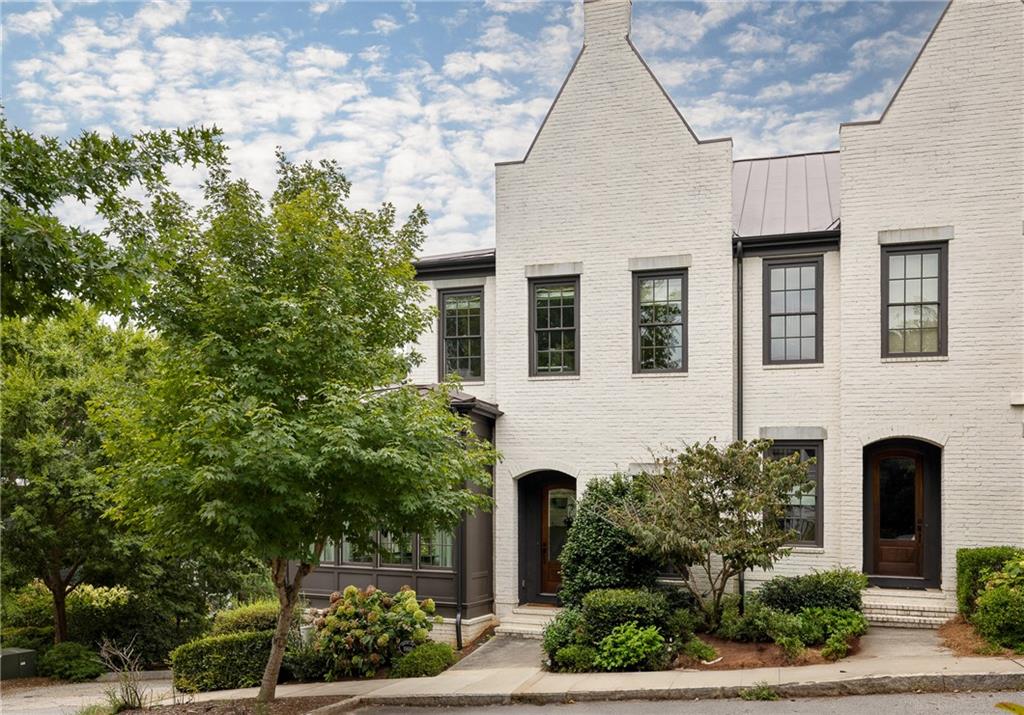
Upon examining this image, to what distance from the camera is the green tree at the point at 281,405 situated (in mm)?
10414

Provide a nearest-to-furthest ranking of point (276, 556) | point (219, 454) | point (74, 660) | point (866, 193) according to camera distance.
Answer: point (219, 454) < point (276, 556) < point (866, 193) < point (74, 660)

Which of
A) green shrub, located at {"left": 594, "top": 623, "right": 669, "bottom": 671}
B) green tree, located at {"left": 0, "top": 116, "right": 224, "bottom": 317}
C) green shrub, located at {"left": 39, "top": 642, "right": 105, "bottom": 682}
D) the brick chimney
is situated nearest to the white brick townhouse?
the brick chimney

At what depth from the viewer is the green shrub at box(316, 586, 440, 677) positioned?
14.2 m

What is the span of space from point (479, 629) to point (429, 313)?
627 centimetres

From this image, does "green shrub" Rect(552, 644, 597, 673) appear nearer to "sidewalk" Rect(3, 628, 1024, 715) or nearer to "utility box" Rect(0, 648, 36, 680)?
"sidewalk" Rect(3, 628, 1024, 715)

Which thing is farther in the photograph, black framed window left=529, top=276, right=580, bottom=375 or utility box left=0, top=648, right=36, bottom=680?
utility box left=0, top=648, right=36, bottom=680

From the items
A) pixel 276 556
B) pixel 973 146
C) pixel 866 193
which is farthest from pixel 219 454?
pixel 973 146

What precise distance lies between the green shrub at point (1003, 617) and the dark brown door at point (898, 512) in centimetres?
292

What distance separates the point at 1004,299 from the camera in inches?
583

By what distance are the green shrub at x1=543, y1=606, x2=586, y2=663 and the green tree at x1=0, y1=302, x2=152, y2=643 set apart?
9.23 m

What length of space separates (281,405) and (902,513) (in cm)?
1107

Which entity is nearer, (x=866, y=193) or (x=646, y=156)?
(x=866, y=193)

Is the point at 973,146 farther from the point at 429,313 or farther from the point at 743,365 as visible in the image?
the point at 429,313

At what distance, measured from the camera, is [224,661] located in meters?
14.6
